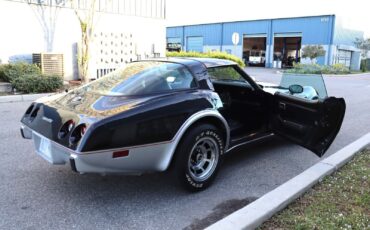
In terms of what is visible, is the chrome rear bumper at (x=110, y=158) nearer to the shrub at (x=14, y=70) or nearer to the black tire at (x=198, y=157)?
the black tire at (x=198, y=157)

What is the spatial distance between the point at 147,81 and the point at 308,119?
209cm

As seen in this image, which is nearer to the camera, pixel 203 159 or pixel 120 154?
pixel 120 154

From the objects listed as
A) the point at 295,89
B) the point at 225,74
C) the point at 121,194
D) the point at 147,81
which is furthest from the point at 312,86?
the point at 121,194

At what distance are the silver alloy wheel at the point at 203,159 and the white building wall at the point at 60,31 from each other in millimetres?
10397

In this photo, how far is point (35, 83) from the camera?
1062 cm

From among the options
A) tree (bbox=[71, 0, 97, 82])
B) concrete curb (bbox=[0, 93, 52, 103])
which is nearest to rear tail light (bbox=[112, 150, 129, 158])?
concrete curb (bbox=[0, 93, 52, 103])

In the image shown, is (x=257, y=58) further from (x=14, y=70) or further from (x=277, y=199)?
(x=277, y=199)

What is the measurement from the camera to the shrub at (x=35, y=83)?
10516mm

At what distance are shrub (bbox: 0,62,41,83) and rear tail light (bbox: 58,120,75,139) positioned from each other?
27.6ft

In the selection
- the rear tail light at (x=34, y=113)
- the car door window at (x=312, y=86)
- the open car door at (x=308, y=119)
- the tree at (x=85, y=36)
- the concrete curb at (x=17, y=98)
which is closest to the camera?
the rear tail light at (x=34, y=113)

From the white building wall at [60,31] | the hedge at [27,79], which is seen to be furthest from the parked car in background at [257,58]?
the hedge at [27,79]

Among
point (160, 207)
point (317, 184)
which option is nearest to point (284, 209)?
point (317, 184)

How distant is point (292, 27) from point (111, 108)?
3919 cm

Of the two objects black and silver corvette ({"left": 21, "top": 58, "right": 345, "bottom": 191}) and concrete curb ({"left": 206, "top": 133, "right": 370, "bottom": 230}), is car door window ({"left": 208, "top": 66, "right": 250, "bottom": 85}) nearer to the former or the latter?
black and silver corvette ({"left": 21, "top": 58, "right": 345, "bottom": 191})
